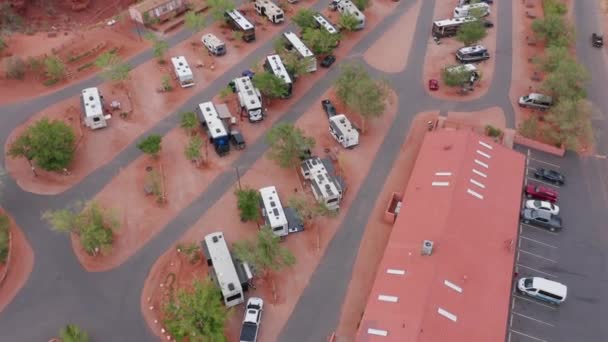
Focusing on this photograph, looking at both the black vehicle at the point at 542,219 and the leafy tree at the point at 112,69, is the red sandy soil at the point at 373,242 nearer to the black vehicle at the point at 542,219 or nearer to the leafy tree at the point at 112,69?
the black vehicle at the point at 542,219

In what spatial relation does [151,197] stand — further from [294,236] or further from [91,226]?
[294,236]

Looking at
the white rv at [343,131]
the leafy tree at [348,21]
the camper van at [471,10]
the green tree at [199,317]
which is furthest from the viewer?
the camper van at [471,10]

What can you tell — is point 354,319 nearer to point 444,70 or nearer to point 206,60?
point 444,70

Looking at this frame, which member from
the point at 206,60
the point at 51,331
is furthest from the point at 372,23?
the point at 51,331

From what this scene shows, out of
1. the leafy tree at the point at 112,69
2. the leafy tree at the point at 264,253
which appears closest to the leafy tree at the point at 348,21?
the leafy tree at the point at 112,69

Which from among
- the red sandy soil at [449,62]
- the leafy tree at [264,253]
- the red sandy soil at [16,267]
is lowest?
the red sandy soil at [16,267]

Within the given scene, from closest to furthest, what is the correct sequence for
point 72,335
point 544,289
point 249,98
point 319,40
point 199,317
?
point 199,317 → point 72,335 → point 544,289 → point 249,98 → point 319,40

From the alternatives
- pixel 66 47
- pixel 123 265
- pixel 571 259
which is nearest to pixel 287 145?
pixel 123 265
